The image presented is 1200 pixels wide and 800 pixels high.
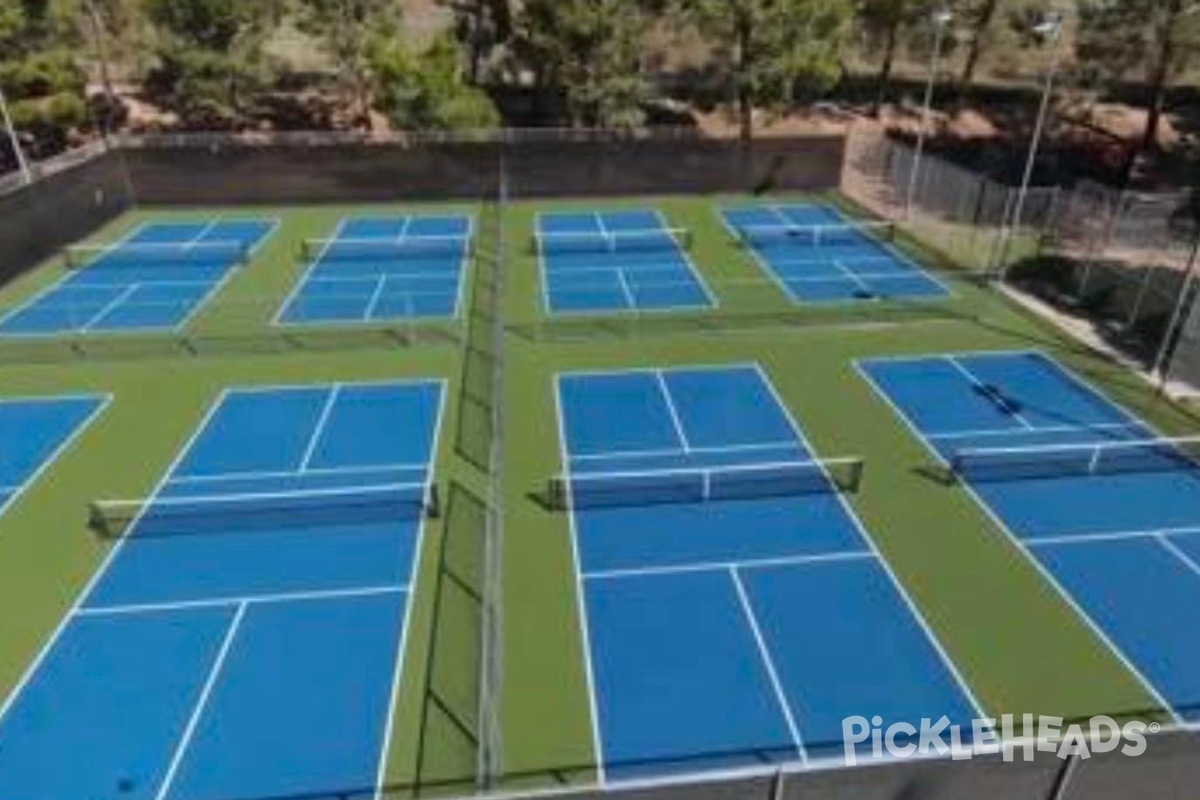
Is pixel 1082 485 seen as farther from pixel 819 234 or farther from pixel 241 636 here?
pixel 819 234

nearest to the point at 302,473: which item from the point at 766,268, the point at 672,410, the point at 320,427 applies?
the point at 320,427

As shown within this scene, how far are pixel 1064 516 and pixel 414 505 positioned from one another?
9651 mm

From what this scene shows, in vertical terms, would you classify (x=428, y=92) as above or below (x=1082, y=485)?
above

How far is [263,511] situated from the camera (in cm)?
1619

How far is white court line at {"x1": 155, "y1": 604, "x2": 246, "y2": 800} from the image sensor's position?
37.5 feet

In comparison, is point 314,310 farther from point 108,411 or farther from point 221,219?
point 221,219

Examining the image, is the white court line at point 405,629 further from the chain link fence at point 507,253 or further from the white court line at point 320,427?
the white court line at point 320,427

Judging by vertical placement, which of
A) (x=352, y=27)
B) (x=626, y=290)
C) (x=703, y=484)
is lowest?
(x=626, y=290)

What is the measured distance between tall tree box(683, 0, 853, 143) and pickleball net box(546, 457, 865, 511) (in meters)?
19.6

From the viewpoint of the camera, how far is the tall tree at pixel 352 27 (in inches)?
1437

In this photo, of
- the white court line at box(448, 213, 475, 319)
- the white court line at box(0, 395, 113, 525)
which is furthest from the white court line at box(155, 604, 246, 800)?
the white court line at box(448, 213, 475, 319)

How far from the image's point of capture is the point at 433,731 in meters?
12.1

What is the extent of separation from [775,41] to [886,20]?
943cm

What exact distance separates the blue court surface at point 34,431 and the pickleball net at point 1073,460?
14.7 metres
